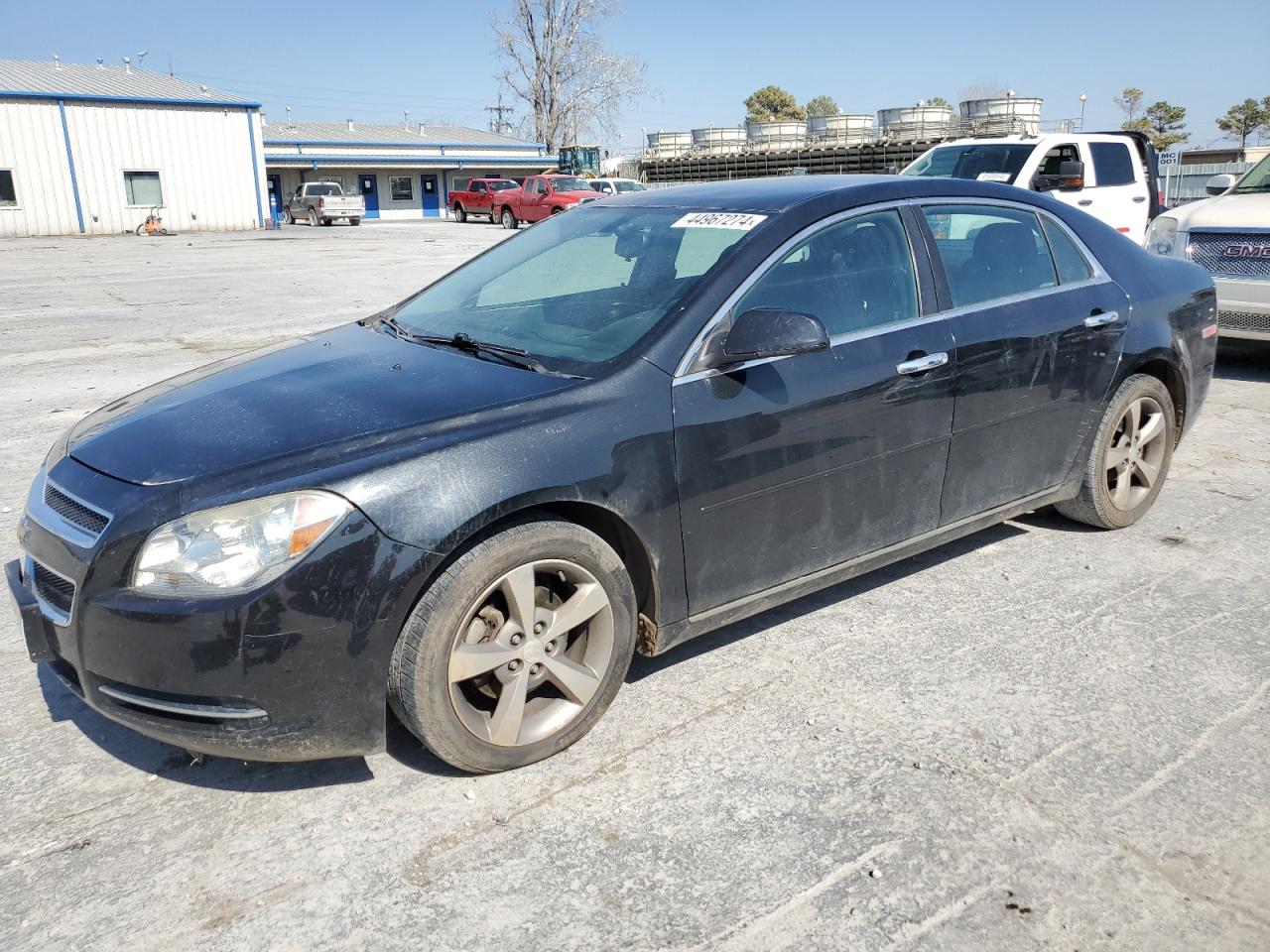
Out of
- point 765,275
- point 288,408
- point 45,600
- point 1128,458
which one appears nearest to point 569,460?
point 288,408

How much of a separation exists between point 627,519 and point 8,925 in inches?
70.5

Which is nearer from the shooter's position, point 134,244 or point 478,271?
point 478,271

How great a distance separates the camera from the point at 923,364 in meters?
3.60

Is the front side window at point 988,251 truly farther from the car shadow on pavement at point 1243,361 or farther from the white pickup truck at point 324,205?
the white pickup truck at point 324,205

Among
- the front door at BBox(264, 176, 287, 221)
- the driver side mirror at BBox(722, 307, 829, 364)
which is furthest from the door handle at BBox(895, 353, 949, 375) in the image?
the front door at BBox(264, 176, 287, 221)

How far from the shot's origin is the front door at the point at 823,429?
3129mm

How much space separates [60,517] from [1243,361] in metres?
9.50

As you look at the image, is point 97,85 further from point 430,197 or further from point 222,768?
point 222,768

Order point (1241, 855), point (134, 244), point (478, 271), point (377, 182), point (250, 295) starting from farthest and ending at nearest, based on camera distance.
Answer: point (377, 182) → point (134, 244) → point (250, 295) → point (478, 271) → point (1241, 855)

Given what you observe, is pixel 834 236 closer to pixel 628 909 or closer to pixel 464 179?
pixel 628 909

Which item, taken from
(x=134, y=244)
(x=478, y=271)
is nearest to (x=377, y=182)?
(x=134, y=244)

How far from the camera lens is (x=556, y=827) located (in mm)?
2656

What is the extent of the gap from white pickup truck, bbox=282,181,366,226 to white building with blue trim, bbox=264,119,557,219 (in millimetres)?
9742

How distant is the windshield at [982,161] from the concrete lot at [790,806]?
8.67 m
